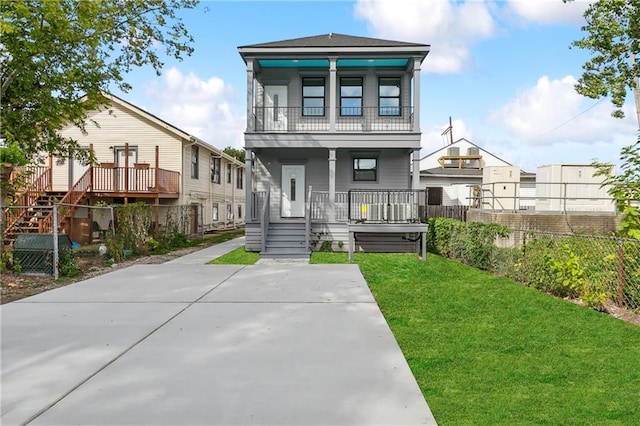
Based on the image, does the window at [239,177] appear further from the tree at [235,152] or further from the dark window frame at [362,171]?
the tree at [235,152]

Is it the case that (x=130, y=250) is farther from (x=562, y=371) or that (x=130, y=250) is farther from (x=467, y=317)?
(x=562, y=371)

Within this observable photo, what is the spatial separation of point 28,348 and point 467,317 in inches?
225

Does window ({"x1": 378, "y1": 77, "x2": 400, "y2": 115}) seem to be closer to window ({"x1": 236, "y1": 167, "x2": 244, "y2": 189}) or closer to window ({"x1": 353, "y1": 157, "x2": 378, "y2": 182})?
window ({"x1": 353, "y1": 157, "x2": 378, "y2": 182})

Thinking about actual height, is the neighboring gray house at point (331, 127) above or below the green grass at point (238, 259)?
above

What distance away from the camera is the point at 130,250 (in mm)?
13812

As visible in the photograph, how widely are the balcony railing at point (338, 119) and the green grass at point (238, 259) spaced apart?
5.44m

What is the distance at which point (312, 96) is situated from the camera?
17234 mm

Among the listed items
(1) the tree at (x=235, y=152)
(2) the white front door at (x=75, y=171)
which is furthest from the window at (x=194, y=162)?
(1) the tree at (x=235, y=152)

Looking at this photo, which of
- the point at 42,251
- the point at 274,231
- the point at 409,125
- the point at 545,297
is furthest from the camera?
the point at 409,125

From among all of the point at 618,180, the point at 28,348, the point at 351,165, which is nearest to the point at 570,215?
the point at 351,165

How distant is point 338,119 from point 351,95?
1.13 meters

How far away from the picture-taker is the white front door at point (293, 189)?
56.4 ft

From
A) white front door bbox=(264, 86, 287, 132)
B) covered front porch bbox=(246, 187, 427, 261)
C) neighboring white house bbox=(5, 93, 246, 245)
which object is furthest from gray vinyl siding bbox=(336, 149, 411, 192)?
neighboring white house bbox=(5, 93, 246, 245)

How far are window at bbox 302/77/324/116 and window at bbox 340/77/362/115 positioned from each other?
2.71 feet
